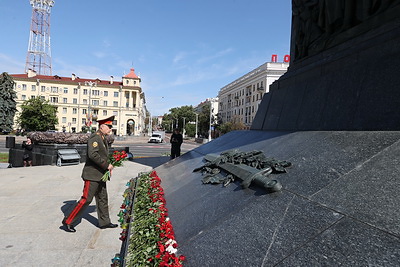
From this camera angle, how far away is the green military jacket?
3.88 meters

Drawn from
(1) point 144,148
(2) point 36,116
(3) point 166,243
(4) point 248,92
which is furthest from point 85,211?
(4) point 248,92

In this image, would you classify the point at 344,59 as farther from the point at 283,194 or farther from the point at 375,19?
the point at 283,194

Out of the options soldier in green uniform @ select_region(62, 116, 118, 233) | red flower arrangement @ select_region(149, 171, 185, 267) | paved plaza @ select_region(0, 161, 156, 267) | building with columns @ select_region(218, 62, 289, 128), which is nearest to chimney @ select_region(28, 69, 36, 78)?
building with columns @ select_region(218, 62, 289, 128)

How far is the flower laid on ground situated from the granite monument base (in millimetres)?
118

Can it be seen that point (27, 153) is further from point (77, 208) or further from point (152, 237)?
point (152, 237)

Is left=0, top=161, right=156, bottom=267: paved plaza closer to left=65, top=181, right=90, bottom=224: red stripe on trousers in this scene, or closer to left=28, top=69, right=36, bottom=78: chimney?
left=65, top=181, right=90, bottom=224: red stripe on trousers

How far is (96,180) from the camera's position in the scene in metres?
3.95

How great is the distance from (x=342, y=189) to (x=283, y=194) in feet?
1.58

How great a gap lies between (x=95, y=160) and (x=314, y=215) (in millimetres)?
3163

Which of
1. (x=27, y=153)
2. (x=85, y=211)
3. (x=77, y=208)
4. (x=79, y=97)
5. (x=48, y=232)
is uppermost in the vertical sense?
(x=79, y=97)

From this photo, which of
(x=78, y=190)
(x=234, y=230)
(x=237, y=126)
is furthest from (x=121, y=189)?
(x=237, y=126)

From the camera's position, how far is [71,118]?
2643 inches

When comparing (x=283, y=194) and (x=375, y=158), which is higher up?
(x=375, y=158)

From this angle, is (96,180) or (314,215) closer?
(314,215)
